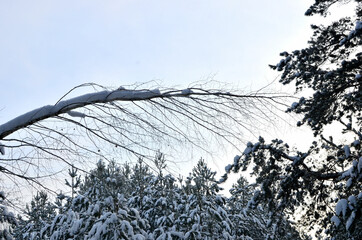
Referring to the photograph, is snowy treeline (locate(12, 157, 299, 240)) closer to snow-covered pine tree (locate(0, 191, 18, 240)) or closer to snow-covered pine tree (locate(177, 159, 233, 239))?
snow-covered pine tree (locate(177, 159, 233, 239))

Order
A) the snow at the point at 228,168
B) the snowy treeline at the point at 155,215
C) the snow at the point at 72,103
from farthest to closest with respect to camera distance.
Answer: the snowy treeline at the point at 155,215
the snow at the point at 228,168
the snow at the point at 72,103

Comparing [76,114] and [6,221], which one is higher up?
[76,114]

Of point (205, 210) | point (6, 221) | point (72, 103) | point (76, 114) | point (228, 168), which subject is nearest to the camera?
point (72, 103)

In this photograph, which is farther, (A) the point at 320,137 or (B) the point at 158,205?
(B) the point at 158,205

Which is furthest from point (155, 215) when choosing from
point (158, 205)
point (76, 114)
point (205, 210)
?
point (76, 114)

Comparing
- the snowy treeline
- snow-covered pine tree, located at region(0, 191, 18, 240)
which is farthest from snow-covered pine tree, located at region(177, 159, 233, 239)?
snow-covered pine tree, located at region(0, 191, 18, 240)

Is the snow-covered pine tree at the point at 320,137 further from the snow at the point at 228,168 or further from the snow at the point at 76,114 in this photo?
the snow at the point at 76,114

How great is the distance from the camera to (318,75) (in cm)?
675

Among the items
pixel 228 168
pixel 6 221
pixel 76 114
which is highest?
pixel 228 168

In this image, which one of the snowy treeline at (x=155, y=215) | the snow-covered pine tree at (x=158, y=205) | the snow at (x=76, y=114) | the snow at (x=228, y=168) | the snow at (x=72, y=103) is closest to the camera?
the snow at (x=72, y=103)

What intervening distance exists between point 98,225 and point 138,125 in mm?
9835

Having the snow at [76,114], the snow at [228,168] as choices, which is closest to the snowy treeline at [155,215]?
the snow at [228,168]

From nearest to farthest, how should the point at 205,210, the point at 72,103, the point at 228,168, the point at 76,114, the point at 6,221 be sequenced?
the point at 72,103 < the point at 76,114 < the point at 6,221 < the point at 228,168 < the point at 205,210

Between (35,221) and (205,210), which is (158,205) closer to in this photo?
(205,210)
